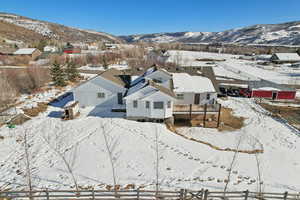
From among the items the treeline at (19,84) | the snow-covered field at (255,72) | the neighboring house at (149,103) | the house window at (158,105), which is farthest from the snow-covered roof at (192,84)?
the snow-covered field at (255,72)

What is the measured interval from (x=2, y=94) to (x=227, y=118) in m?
30.7

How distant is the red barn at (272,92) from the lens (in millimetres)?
28922

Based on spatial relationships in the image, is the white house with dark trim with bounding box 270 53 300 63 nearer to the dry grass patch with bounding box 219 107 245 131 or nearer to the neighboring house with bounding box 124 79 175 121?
the dry grass patch with bounding box 219 107 245 131

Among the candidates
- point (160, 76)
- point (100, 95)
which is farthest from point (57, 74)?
point (160, 76)

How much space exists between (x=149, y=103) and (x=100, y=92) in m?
7.99

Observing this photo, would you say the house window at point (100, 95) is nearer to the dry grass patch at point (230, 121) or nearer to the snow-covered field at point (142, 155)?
the snow-covered field at point (142, 155)

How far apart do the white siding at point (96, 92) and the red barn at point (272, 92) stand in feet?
75.7

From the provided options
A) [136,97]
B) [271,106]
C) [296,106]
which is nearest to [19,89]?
[136,97]

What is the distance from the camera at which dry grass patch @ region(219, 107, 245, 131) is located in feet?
66.3

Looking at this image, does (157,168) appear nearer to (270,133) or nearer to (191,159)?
(191,159)

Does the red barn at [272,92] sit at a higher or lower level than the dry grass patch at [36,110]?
higher

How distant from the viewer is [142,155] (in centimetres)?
1354

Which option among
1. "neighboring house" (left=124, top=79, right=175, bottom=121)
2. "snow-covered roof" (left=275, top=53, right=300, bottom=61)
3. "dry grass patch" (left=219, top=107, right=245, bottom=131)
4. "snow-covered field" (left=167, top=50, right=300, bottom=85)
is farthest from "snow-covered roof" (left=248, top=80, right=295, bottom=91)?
"snow-covered roof" (left=275, top=53, right=300, bottom=61)

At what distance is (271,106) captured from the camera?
1042 inches
